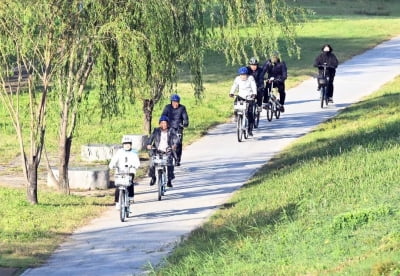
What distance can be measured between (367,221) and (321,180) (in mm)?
4169

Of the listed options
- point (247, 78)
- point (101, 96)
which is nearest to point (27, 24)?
point (101, 96)

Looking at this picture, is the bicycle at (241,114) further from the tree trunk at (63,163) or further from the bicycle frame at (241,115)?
the tree trunk at (63,163)

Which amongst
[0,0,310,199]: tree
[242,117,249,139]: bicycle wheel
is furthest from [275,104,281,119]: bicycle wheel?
[0,0,310,199]: tree

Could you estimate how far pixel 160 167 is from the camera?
750 inches

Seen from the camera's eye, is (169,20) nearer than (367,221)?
No

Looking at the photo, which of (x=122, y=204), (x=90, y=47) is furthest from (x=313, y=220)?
(x=90, y=47)

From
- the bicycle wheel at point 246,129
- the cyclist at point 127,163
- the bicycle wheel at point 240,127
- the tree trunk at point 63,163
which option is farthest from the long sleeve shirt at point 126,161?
the bicycle wheel at point 246,129

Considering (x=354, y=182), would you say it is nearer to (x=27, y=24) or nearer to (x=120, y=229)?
(x=120, y=229)

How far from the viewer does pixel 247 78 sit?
82.2 feet

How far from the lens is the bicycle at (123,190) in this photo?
57.1ft

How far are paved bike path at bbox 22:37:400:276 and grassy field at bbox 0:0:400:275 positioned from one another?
40 cm

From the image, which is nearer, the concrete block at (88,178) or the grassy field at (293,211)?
the grassy field at (293,211)

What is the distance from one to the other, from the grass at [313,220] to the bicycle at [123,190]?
4.78 ft

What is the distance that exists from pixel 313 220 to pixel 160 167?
18.3 ft
